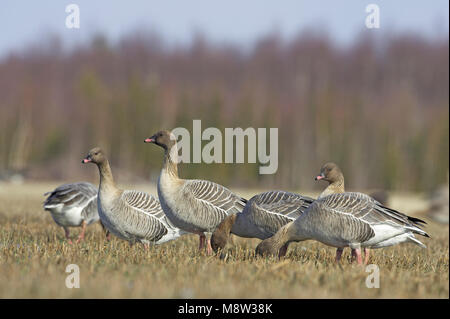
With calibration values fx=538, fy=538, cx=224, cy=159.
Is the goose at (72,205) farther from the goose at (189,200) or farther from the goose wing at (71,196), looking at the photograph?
the goose at (189,200)

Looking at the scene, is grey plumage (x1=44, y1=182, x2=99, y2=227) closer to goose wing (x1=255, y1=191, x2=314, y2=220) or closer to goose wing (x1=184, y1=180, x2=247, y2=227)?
goose wing (x1=184, y1=180, x2=247, y2=227)

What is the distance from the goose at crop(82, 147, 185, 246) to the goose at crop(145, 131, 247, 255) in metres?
0.32

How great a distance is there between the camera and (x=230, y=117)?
58125 mm

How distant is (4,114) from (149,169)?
19.2 meters

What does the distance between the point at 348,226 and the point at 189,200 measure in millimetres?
2615

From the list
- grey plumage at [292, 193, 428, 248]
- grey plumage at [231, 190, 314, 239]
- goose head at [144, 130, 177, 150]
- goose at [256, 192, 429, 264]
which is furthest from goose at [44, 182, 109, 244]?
grey plumage at [292, 193, 428, 248]

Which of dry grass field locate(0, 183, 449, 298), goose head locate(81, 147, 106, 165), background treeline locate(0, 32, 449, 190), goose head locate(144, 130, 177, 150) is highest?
background treeline locate(0, 32, 449, 190)

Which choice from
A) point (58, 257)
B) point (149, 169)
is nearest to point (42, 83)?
point (149, 169)

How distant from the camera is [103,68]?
70562mm

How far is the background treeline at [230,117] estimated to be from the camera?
51562mm

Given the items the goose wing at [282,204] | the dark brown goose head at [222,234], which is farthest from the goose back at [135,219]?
the goose wing at [282,204]

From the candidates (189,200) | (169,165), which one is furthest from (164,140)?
(189,200)

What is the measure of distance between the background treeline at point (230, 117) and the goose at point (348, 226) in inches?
1542

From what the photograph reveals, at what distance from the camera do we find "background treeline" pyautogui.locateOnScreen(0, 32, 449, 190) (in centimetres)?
5156
